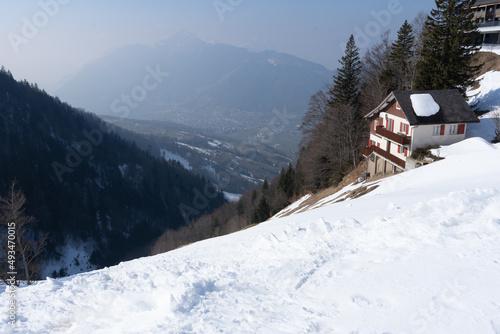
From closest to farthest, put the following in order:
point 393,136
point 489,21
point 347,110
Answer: point 393,136 → point 347,110 → point 489,21

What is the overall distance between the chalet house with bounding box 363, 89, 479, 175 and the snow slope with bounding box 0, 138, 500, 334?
589 inches

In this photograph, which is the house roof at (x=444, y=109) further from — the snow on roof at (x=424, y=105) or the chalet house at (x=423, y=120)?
the snow on roof at (x=424, y=105)

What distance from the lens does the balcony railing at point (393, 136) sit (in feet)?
89.1

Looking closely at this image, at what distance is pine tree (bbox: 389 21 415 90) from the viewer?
44469mm

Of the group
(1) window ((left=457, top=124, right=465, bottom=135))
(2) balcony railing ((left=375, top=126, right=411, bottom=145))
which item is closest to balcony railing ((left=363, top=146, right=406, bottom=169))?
(2) balcony railing ((left=375, top=126, right=411, bottom=145))

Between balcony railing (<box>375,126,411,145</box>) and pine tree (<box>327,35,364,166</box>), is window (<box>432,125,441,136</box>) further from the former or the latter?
pine tree (<box>327,35,364,166</box>)

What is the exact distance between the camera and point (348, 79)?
47.1m

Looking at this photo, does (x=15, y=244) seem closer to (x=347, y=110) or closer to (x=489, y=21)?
(x=347, y=110)

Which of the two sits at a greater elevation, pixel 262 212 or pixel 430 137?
pixel 430 137

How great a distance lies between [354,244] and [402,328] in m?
4.09

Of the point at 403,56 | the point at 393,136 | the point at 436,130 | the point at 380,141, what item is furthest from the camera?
the point at 403,56

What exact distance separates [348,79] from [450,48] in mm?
15471

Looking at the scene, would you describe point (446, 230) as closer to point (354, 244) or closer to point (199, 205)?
point (354, 244)

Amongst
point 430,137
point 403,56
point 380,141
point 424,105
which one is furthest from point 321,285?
point 403,56
